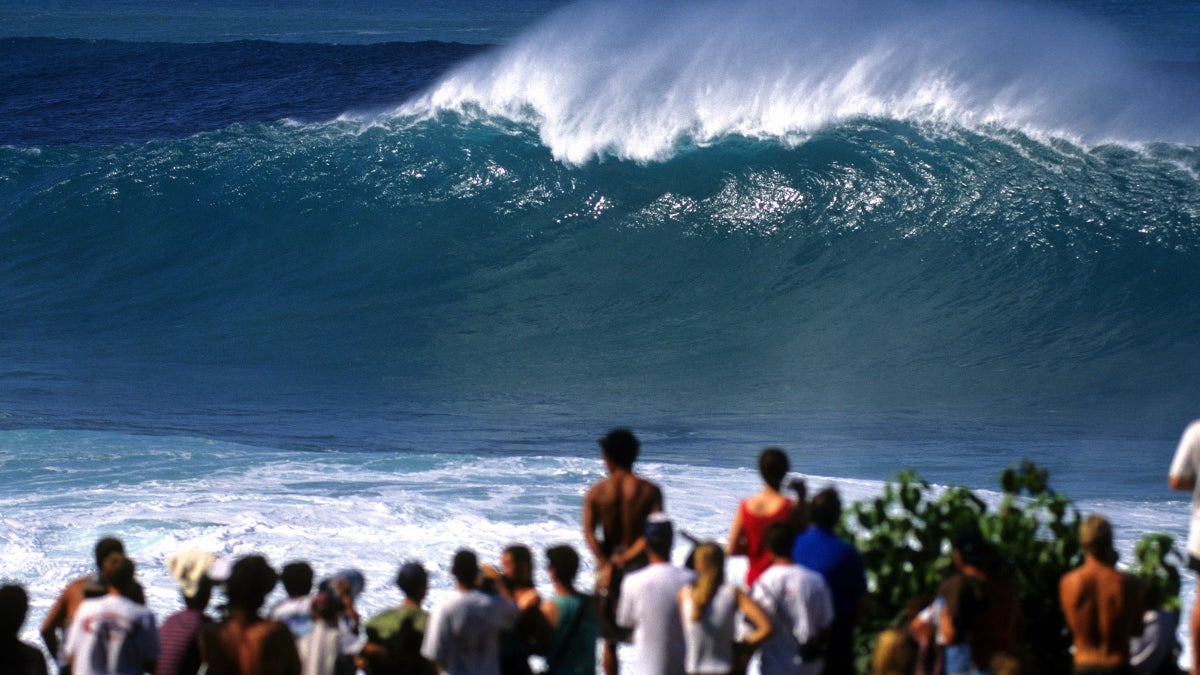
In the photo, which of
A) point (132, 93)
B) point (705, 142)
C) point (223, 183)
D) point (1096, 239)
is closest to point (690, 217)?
point (705, 142)

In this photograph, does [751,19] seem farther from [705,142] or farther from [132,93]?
[132,93]

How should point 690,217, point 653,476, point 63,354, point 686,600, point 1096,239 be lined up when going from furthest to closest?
point 690,217 < point 1096,239 < point 63,354 < point 653,476 < point 686,600

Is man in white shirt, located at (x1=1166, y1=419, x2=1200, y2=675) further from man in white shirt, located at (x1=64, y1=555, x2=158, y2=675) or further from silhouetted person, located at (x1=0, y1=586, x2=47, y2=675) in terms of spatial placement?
silhouetted person, located at (x1=0, y1=586, x2=47, y2=675)

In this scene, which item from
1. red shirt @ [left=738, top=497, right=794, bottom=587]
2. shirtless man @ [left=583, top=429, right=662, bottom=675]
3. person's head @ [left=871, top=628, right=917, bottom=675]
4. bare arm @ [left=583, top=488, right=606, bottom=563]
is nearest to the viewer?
person's head @ [left=871, top=628, right=917, bottom=675]

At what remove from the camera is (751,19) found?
21547 millimetres

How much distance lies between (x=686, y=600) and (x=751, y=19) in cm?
1751

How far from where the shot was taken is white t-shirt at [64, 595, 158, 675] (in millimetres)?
4918

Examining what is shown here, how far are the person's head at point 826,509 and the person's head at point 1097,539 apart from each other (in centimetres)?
80

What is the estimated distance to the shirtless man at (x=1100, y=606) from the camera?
4.81 meters

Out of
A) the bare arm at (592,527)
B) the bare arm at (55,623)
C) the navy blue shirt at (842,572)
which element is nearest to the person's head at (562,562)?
the bare arm at (592,527)

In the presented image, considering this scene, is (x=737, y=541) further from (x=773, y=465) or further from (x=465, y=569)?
(x=465, y=569)

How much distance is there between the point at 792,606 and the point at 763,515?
581 mm

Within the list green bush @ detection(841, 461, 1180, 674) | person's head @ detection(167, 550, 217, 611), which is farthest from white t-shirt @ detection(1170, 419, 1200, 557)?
person's head @ detection(167, 550, 217, 611)

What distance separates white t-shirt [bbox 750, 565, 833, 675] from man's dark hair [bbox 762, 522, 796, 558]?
0.05 metres
